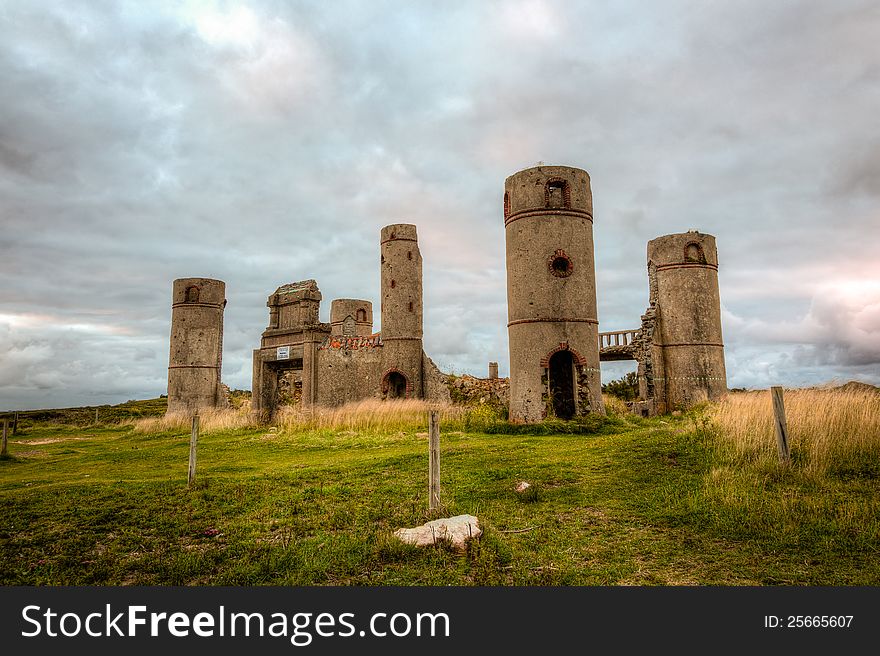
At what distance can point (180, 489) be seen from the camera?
8.92 m

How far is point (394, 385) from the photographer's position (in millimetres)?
23359

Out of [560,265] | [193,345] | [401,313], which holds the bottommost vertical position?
[193,345]

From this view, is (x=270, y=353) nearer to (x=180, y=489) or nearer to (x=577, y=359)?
(x=577, y=359)

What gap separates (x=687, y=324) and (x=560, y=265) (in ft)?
29.4

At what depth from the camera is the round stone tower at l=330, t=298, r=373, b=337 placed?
3601cm

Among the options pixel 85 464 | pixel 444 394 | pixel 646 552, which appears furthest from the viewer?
pixel 444 394

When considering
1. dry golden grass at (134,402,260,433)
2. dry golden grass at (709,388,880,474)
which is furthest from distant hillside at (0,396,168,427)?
dry golden grass at (709,388,880,474)

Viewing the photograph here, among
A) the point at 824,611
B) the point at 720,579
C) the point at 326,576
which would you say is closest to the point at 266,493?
the point at 326,576

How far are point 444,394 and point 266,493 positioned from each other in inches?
560

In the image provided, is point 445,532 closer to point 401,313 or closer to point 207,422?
point 401,313

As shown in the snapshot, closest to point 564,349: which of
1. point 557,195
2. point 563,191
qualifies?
point 557,195

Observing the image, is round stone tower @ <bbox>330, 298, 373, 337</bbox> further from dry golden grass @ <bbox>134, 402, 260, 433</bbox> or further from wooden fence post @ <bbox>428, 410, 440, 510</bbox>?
wooden fence post @ <bbox>428, 410, 440, 510</bbox>

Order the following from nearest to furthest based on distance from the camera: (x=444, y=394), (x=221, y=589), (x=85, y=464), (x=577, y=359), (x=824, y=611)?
(x=824, y=611)
(x=221, y=589)
(x=85, y=464)
(x=577, y=359)
(x=444, y=394)

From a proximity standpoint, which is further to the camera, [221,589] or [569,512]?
[569,512]
